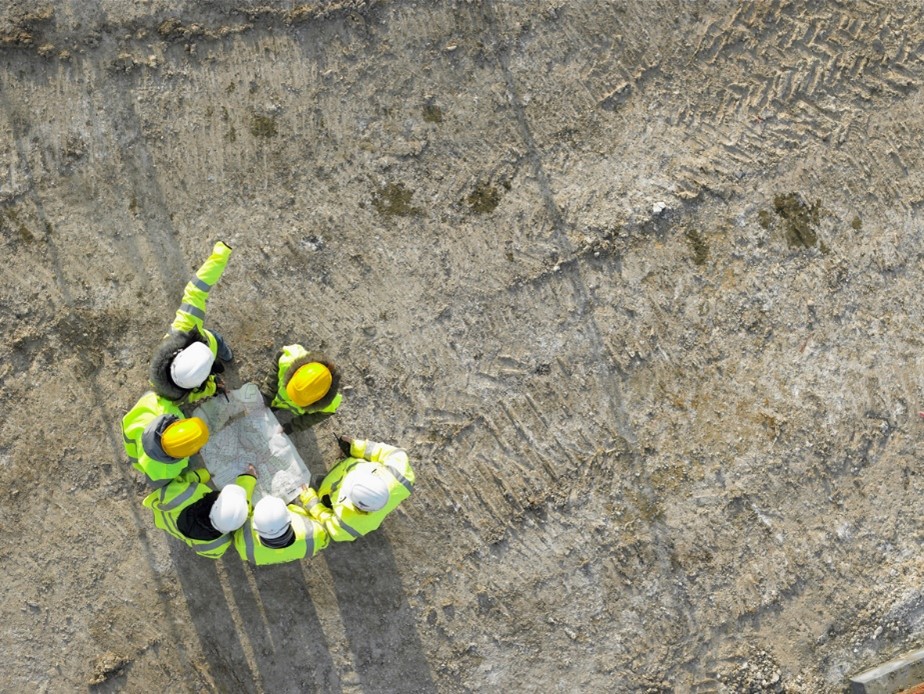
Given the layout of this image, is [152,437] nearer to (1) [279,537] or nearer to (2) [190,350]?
(2) [190,350]

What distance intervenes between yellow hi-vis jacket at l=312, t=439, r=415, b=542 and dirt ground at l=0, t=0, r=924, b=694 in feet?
1.33

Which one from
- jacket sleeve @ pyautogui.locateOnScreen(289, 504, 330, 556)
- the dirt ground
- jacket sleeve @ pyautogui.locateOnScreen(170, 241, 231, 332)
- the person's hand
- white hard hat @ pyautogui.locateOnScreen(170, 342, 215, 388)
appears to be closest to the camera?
white hard hat @ pyautogui.locateOnScreen(170, 342, 215, 388)

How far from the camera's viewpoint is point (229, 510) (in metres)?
4.21

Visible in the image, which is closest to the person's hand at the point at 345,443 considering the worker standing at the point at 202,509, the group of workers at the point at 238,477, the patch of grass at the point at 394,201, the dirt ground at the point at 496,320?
the group of workers at the point at 238,477

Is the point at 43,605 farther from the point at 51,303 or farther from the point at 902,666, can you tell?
the point at 902,666

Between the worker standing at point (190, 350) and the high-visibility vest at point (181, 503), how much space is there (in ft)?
1.78

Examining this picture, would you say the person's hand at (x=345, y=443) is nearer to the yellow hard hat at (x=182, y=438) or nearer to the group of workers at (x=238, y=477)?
the group of workers at (x=238, y=477)

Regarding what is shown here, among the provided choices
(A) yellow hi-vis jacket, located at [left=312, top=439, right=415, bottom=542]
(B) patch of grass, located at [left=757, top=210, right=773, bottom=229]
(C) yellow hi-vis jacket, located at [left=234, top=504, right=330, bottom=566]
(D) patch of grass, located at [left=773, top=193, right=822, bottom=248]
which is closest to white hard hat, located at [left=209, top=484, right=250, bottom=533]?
(C) yellow hi-vis jacket, located at [left=234, top=504, right=330, bottom=566]

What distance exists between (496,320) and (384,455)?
1.31 metres

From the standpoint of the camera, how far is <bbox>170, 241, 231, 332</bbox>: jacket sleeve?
172 inches

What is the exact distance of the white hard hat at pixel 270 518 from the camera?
4156mm

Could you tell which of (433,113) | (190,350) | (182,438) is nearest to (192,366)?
(190,350)

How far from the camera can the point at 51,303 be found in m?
5.00

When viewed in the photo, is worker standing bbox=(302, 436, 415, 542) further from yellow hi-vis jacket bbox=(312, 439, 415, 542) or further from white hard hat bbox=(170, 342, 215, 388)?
white hard hat bbox=(170, 342, 215, 388)
